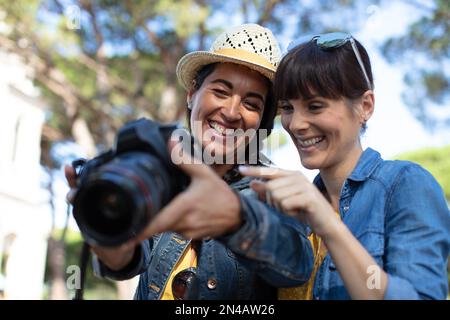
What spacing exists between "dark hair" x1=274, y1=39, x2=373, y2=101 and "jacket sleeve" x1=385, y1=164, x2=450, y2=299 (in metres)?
0.30

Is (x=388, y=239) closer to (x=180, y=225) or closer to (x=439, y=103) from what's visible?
(x=180, y=225)

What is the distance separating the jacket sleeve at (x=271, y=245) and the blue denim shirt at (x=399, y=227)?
0.48ft

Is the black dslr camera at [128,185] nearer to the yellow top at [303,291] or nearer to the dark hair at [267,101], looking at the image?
the yellow top at [303,291]

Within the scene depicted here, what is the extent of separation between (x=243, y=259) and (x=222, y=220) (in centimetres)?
16

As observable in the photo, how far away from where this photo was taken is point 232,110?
197 centimetres

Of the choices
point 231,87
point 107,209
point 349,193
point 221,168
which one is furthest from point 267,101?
point 107,209

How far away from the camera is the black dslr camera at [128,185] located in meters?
1.09

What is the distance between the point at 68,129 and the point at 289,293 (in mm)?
11774

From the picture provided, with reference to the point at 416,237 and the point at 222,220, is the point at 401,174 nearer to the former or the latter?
the point at 416,237

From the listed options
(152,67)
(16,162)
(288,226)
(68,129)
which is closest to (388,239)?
(288,226)

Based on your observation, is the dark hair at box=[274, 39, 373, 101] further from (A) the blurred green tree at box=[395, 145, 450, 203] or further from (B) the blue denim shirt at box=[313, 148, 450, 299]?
(A) the blurred green tree at box=[395, 145, 450, 203]

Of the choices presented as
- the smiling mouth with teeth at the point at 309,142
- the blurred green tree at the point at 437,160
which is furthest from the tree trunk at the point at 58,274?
the smiling mouth with teeth at the point at 309,142

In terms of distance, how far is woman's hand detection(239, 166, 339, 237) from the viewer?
1273 millimetres

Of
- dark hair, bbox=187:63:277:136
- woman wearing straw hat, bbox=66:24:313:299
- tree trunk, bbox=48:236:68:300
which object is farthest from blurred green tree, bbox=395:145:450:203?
woman wearing straw hat, bbox=66:24:313:299
